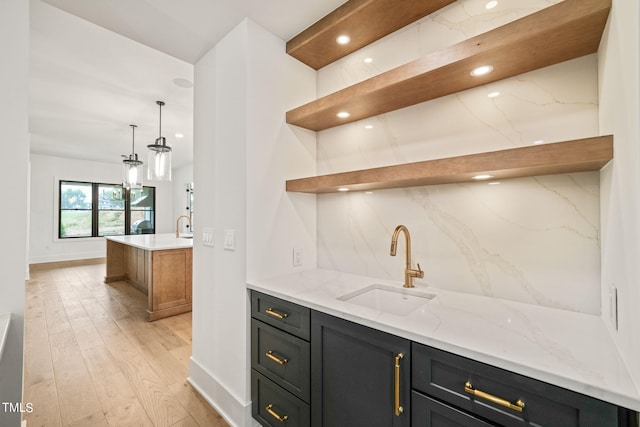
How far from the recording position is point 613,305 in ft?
3.11

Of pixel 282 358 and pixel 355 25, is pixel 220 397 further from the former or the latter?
pixel 355 25

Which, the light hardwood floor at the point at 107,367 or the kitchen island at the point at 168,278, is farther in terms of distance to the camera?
the kitchen island at the point at 168,278

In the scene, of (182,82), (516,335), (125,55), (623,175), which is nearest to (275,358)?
(516,335)

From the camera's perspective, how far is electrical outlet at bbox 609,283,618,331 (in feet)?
3.01

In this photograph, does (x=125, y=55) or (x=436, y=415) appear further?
(x=125, y=55)

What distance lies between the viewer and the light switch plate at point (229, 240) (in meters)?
1.80

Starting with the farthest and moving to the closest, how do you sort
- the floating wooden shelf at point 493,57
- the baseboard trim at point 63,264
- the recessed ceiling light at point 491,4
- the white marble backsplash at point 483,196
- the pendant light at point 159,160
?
the baseboard trim at point 63,264 < the pendant light at point 159,160 < the recessed ceiling light at point 491,4 < the white marble backsplash at point 483,196 < the floating wooden shelf at point 493,57

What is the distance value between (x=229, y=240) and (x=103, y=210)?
811 cm

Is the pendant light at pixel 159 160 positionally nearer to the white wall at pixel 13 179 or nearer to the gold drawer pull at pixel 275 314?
the white wall at pixel 13 179

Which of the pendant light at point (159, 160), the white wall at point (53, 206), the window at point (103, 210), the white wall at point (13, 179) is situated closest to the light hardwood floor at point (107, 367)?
the white wall at point (13, 179)

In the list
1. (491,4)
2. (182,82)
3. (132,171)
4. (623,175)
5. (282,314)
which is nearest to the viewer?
(623,175)

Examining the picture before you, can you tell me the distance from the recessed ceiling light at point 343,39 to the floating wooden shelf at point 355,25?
0.02m

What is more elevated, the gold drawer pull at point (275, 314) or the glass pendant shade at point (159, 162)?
the glass pendant shade at point (159, 162)

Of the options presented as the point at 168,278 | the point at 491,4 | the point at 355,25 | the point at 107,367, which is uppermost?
the point at 355,25
